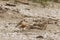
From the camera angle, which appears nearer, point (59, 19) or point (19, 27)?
point (19, 27)

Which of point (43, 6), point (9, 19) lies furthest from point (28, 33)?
point (43, 6)

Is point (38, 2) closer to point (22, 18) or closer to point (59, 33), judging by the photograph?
point (22, 18)

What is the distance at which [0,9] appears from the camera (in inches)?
305

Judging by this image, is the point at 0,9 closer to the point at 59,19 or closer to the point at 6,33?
the point at 59,19

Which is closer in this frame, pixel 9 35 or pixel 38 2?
pixel 9 35

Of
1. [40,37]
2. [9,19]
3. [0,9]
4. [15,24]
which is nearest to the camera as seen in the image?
[40,37]

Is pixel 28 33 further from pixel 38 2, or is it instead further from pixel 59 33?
pixel 38 2

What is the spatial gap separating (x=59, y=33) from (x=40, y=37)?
20.5 inches

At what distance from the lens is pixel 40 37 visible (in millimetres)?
5543

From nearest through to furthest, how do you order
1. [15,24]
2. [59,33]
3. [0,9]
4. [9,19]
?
1. [59,33]
2. [15,24]
3. [9,19]
4. [0,9]

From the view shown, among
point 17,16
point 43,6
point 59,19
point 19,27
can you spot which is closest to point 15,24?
point 19,27

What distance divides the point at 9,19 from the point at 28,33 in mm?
1412

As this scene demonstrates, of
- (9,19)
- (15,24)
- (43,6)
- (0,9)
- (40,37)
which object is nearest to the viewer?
(40,37)

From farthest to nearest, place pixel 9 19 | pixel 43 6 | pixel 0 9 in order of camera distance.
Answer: pixel 43 6
pixel 0 9
pixel 9 19
